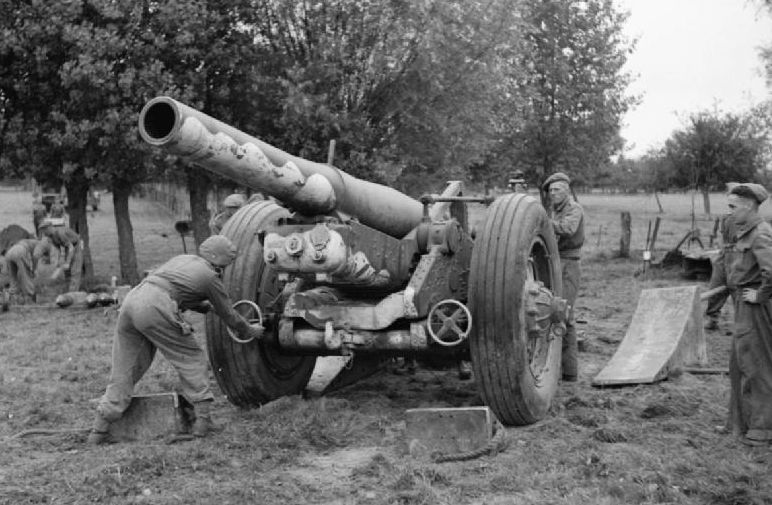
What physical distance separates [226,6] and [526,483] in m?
12.7

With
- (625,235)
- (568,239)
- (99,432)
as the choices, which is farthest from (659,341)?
(625,235)

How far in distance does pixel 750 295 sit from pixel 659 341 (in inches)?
101

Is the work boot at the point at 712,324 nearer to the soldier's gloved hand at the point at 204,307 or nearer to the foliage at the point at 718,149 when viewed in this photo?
the soldier's gloved hand at the point at 204,307

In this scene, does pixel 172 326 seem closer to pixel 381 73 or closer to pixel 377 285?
pixel 377 285

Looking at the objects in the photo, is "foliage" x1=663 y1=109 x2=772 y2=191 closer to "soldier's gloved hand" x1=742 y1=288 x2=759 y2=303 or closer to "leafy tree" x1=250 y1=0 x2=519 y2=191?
"leafy tree" x1=250 y1=0 x2=519 y2=191

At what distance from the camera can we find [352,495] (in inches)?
210

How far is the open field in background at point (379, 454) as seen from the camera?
5301 millimetres

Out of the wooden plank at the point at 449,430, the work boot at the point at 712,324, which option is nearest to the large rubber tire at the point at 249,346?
the wooden plank at the point at 449,430

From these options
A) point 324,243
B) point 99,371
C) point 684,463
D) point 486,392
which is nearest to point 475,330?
point 486,392

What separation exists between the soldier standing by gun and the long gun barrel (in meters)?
9.89

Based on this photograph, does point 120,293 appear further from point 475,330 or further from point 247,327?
point 475,330

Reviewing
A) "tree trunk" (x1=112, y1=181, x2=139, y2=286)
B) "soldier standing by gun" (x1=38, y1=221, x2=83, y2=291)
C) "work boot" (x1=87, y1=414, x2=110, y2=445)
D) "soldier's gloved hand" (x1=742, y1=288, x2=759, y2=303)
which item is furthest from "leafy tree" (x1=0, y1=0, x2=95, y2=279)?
"soldier's gloved hand" (x1=742, y1=288, x2=759, y2=303)

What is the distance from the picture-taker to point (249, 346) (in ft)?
22.8

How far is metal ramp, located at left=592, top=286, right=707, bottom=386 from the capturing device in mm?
8234
